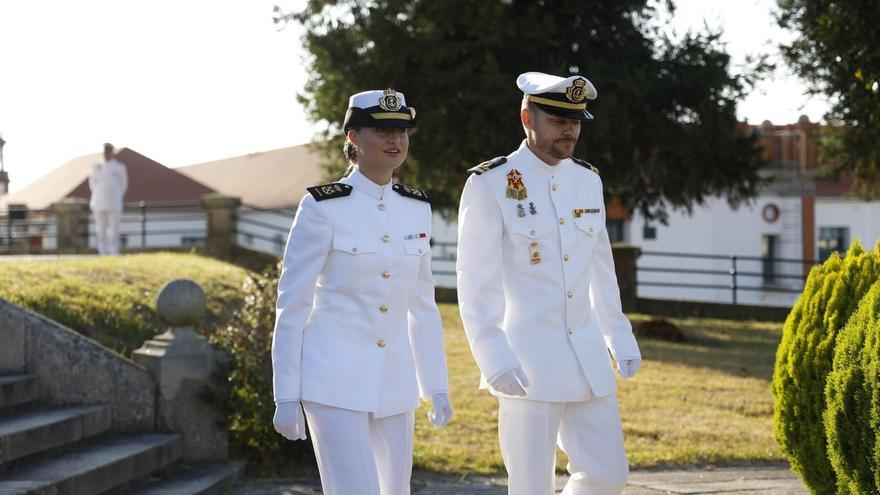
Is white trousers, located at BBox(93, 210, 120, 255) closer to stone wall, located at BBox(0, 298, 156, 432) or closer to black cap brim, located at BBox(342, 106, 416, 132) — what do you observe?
stone wall, located at BBox(0, 298, 156, 432)

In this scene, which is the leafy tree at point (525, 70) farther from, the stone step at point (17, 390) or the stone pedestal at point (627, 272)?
the stone step at point (17, 390)

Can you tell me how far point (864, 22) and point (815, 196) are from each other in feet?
130

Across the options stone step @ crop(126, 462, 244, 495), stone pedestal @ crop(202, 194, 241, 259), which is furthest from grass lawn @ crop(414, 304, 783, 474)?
stone pedestal @ crop(202, 194, 241, 259)

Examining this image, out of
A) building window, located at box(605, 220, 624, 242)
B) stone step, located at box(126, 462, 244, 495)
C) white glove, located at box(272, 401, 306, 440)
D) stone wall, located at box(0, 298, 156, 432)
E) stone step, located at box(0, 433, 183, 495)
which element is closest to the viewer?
white glove, located at box(272, 401, 306, 440)

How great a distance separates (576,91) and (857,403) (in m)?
1.93

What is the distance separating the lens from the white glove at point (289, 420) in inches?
178

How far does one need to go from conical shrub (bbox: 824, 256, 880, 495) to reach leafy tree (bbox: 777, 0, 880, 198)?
861 cm

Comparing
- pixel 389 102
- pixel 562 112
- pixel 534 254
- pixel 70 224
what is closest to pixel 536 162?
pixel 562 112

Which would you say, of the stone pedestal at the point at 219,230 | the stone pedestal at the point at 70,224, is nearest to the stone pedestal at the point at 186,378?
the stone pedestal at the point at 219,230

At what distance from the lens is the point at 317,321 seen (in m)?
4.78

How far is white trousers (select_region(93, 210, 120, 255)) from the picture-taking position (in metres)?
22.6

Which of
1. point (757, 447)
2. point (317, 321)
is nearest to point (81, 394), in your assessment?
point (317, 321)

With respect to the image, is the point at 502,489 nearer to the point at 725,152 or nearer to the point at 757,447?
the point at 757,447

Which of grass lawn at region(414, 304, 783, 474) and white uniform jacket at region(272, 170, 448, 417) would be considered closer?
white uniform jacket at region(272, 170, 448, 417)
